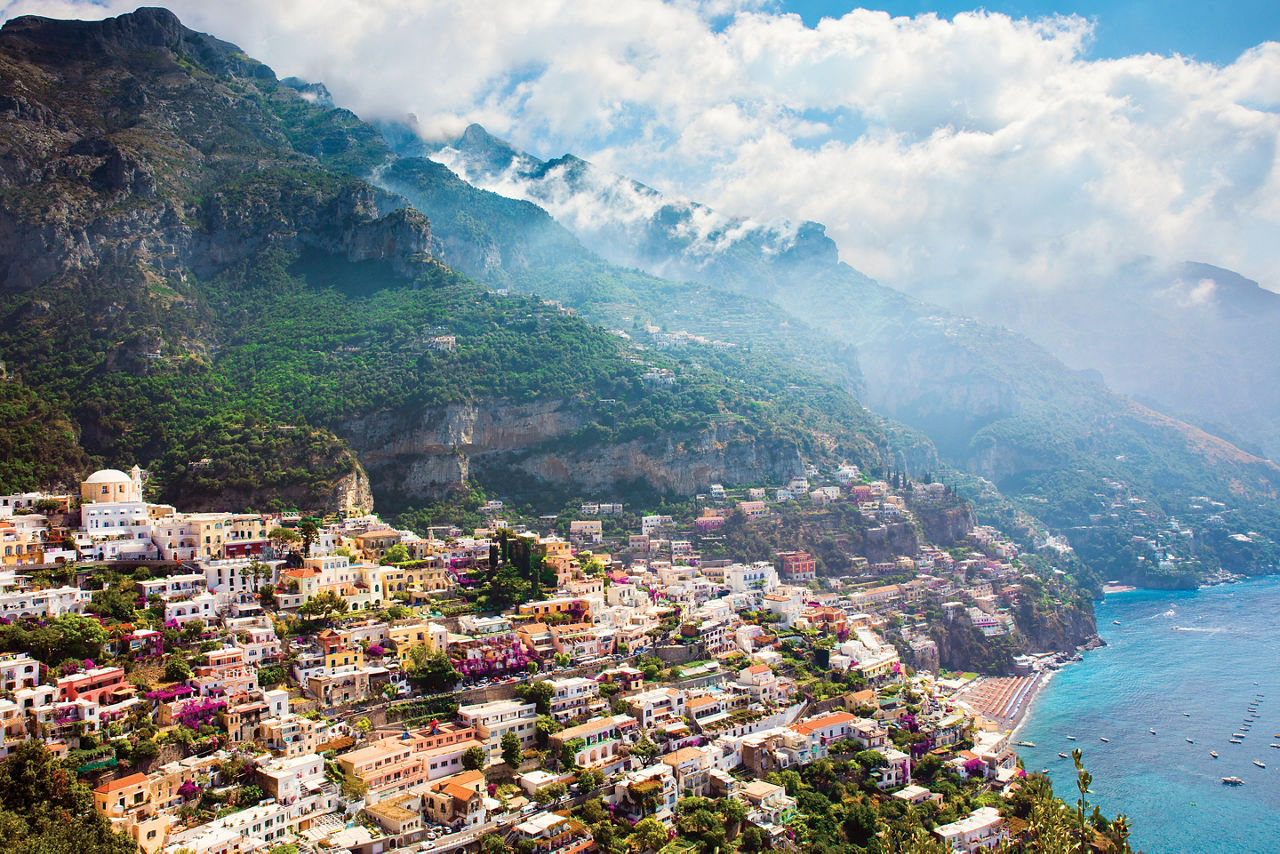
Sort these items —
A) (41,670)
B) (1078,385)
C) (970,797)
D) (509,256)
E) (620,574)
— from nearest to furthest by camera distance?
(41,670) < (970,797) < (620,574) < (509,256) < (1078,385)

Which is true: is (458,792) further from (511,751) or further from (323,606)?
(323,606)

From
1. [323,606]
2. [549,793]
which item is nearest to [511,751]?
[549,793]

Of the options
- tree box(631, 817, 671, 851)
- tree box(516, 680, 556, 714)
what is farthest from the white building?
tree box(516, 680, 556, 714)

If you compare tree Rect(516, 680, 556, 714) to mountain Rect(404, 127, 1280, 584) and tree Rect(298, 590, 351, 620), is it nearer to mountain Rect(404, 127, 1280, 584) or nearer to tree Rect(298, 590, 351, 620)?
tree Rect(298, 590, 351, 620)

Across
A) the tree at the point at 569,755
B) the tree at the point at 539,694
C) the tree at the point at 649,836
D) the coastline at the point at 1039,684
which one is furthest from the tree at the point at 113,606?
the coastline at the point at 1039,684

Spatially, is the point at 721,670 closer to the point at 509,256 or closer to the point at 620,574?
the point at 620,574

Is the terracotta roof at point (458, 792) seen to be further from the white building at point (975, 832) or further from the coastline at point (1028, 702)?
the coastline at point (1028, 702)

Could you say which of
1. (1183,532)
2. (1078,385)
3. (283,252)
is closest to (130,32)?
(283,252)
